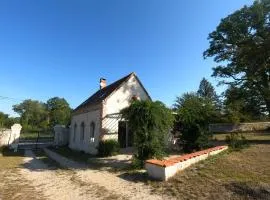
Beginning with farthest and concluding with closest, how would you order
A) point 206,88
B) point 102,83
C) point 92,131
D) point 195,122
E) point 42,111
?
point 42,111 < point 206,88 < point 102,83 < point 92,131 < point 195,122

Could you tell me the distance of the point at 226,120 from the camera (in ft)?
131

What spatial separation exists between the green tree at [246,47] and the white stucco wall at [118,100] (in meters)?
11.8

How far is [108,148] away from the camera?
1764 cm

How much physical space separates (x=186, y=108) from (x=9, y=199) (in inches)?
465

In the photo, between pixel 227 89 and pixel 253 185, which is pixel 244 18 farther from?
pixel 253 185

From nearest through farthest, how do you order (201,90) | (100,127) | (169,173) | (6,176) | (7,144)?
1. (169,173)
2. (6,176)
3. (100,127)
4. (7,144)
5. (201,90)

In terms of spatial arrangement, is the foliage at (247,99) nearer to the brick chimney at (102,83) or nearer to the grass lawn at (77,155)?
the brick chimney at (102,83)

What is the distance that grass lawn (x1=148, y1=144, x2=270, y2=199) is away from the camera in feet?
25.2

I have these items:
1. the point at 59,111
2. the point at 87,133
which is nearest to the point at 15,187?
the point at 87,133

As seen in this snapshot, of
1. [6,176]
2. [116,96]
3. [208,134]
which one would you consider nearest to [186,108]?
[208,134]

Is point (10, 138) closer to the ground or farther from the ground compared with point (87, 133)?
closer to the ground

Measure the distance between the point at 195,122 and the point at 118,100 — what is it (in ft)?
24.1

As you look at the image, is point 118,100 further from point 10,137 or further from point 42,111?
point 42,111

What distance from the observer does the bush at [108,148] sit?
1762 cm
